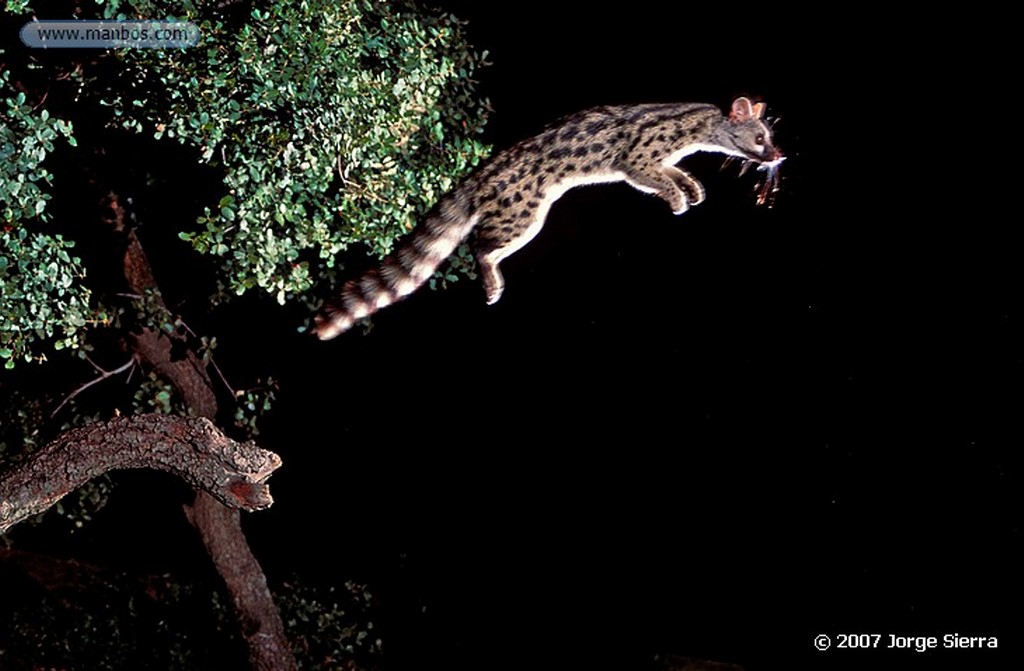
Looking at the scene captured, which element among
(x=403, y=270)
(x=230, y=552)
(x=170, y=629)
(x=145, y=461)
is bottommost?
(x=145, y=461)

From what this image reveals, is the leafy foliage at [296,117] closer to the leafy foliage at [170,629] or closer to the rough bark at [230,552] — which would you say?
the rough bark at [230,552]

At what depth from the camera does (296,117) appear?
19.5 ft

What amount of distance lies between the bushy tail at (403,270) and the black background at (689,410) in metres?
3.48

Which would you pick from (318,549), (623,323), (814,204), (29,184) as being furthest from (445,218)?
(318,549)

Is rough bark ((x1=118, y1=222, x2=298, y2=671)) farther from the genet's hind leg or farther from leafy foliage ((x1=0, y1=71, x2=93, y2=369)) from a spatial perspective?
the genet's hind leg

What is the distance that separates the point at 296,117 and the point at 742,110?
83.5 inches

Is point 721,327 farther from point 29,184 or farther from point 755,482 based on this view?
point 29,184

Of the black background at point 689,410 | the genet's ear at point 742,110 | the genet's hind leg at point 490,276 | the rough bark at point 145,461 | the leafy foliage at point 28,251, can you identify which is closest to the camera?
the genet's ear at point 742,110

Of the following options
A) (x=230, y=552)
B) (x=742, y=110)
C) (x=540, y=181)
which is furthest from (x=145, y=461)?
(x=742, y=110)

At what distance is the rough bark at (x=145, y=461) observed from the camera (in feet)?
20.7

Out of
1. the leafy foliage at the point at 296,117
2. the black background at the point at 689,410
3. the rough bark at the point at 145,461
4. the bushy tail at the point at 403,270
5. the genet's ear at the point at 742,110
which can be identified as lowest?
the rough bark at the point at 145,461

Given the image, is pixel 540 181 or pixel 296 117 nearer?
pixel 540 181

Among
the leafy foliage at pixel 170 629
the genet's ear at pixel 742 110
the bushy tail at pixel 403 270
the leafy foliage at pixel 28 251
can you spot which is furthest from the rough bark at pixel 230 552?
the genet's ear at pixel 742 110

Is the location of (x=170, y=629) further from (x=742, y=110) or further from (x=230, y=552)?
(x=742, y=110)
